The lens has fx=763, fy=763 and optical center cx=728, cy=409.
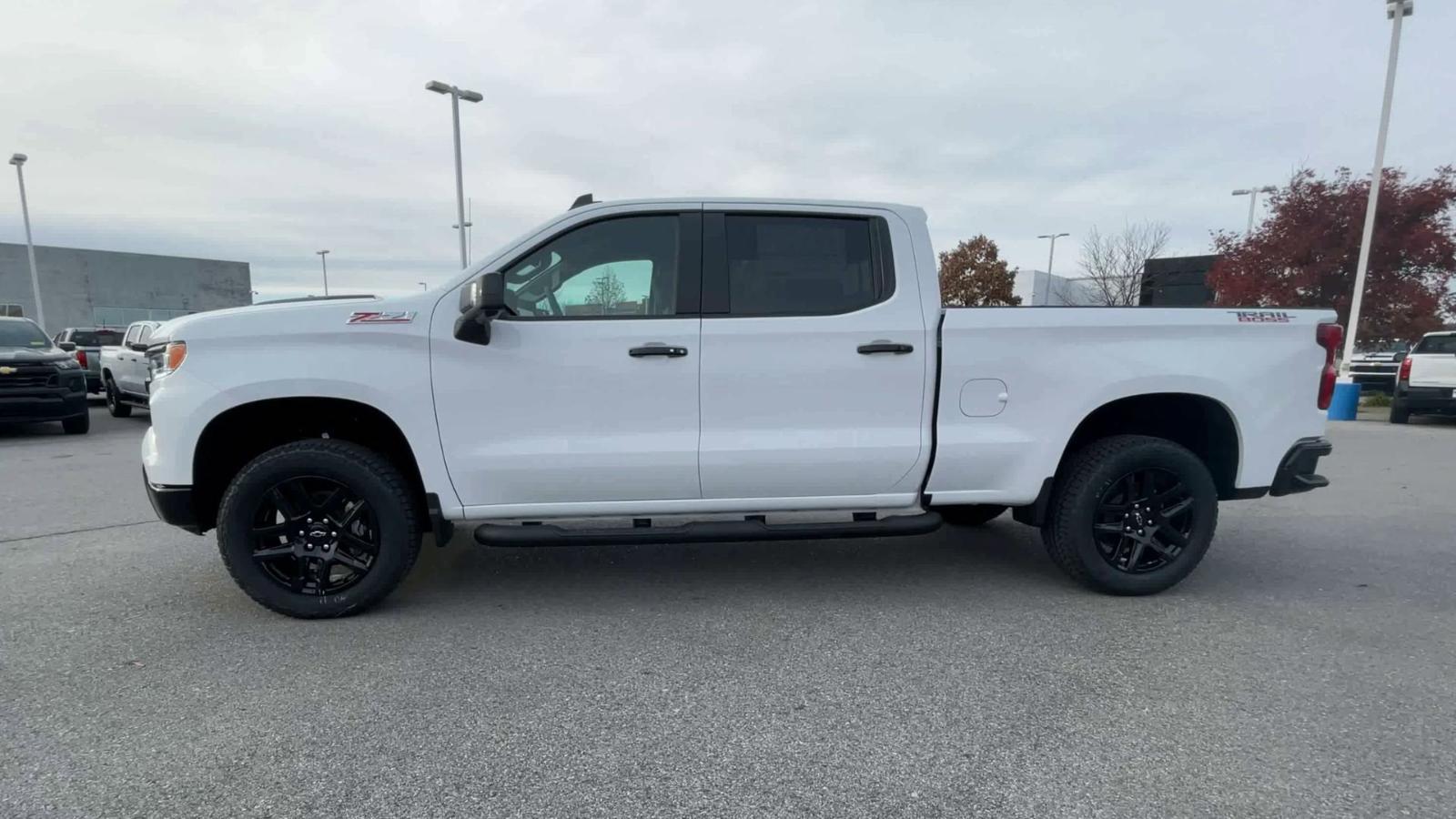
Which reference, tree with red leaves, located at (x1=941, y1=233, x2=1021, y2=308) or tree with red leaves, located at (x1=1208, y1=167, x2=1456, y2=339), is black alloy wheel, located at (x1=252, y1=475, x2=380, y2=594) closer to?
tree with red leaves, located at (x1=1208, y1=167, x2=1456, y2=339)

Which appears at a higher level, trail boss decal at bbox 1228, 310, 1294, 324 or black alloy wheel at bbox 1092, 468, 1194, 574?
trail boss decal at bbox 1228, 310, 1294, 324

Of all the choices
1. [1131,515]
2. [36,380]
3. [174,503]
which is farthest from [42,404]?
[1131,515]

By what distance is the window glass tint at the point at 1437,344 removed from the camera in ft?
38.9

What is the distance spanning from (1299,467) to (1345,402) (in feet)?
41.4

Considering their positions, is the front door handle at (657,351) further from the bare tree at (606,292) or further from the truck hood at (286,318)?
the truck hood at (286,318)

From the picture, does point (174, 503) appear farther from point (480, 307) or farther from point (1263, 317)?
point (1263, 317)

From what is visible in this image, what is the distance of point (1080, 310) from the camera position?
368cm

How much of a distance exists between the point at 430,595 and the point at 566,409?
1.31 meters

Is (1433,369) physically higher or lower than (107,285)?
lower

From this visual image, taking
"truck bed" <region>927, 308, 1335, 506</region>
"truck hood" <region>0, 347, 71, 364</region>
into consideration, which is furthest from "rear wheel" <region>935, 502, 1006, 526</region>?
"truck hood" <region>0, 347, 71, 364</region>

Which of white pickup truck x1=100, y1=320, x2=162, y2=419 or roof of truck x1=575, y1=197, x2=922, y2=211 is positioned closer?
roof of truck x1=575, y1=197, x2=922, y2=211

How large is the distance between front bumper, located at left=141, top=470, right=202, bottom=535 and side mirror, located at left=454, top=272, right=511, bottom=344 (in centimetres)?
145

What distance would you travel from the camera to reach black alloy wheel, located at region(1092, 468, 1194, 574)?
3824 mm

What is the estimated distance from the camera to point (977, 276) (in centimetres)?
2925
